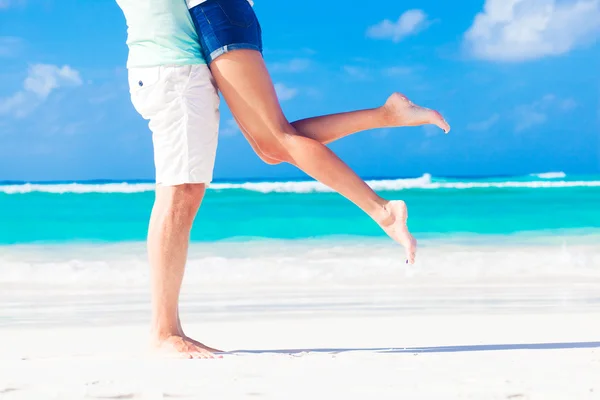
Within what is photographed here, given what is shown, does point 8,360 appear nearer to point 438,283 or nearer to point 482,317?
point 482,317

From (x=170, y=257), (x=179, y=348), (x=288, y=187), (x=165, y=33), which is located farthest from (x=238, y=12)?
(x=288, y=187)

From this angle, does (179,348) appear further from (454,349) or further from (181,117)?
(454,349)

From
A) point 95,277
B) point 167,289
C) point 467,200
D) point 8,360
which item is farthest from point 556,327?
point 467,200

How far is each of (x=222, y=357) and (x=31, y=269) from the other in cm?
378

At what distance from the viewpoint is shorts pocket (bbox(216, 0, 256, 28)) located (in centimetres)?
229

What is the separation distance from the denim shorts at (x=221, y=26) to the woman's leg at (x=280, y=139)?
Result: 3 centimetres

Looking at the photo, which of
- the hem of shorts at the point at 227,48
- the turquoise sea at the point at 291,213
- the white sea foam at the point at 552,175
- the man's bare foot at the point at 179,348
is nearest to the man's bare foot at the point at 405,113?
the hem of shorts at the point at 227,48

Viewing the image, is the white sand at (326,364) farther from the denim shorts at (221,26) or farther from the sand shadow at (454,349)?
the denim shorts at (221,26)

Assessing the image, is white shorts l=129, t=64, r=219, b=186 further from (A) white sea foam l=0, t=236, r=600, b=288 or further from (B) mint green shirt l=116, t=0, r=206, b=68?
(A) white sea foam l=0, t=236, r=600, b=288

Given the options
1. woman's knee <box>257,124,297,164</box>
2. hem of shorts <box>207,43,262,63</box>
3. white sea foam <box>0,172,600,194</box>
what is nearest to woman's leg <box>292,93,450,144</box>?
woman's knee <box>257,124,297,164</box>

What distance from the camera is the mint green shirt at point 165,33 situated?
90.4 inches

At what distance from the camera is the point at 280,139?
92.4 inches

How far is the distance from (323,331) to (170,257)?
3.34 ft

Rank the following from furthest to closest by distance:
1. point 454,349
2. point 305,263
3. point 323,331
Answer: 1. point 305,263
2. point 323,331
3. point 454,349
